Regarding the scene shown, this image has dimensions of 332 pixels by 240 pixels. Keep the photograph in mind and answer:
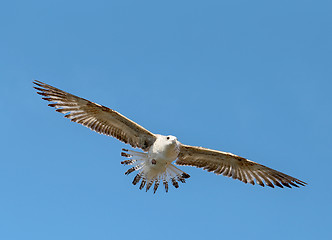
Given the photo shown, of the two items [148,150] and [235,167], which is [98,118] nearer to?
[148,150]

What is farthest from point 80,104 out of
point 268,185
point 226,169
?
point 268,185

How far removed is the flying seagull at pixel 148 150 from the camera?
15.9m

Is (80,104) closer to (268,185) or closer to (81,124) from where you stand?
(81,124)

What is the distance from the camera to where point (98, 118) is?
16469 millimetres

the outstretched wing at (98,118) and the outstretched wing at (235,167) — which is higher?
the outstretched wing at (235,167)

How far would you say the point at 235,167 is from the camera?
1733cm

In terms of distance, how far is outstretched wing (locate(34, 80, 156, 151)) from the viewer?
1609cm

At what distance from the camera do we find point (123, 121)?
16266 mm

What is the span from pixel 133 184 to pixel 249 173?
3.60m

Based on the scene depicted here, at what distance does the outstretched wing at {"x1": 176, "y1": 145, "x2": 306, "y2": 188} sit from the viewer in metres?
16.9

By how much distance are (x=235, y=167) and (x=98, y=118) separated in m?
4.19

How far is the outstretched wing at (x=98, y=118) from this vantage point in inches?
634

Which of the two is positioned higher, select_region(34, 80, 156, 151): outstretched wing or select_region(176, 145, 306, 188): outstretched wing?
select_region(176, 145, 306, 188): outstretched wing

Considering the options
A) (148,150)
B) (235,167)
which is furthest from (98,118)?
(235,167)
